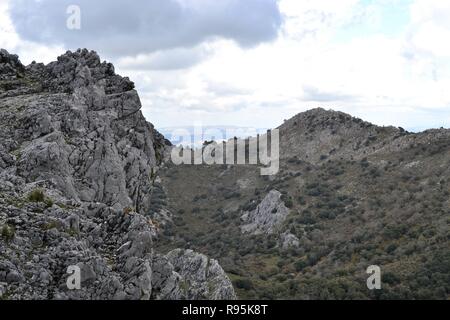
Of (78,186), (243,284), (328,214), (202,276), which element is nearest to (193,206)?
(328,214)

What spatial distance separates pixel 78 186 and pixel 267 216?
178 feet

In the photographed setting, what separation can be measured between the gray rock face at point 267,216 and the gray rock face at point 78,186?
3698 cm

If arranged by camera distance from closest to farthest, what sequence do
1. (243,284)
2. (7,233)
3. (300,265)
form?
(7,233), (243,284), (300,265)

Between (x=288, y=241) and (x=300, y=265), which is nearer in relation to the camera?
(x=300, y=265)

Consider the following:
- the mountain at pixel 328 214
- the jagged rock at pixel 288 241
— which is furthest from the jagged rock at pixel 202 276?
the jagged rock at pixel 288 241

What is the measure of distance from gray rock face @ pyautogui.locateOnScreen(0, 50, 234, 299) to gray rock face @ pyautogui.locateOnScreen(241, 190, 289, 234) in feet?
121

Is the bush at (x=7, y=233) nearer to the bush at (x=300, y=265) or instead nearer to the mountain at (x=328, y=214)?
the mountain at (x=328, y=214)

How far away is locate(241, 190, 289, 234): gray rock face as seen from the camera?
71256 millimetres

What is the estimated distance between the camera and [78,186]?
71.9 feet

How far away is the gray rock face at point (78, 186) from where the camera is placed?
15555 mm

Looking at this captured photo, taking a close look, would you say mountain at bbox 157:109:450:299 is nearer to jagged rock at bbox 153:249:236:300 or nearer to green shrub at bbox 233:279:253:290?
green shrub at bbox 233:279:253:290

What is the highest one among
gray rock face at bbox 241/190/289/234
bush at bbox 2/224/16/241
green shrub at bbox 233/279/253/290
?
bush at bbox 2/224/16/241

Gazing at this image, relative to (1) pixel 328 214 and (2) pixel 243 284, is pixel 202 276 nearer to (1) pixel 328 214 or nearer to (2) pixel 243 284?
(2) pixel 243 284

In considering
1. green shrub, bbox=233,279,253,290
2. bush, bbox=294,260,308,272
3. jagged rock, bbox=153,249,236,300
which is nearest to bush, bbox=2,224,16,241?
jagged rock, bbox=153,249,236,300
